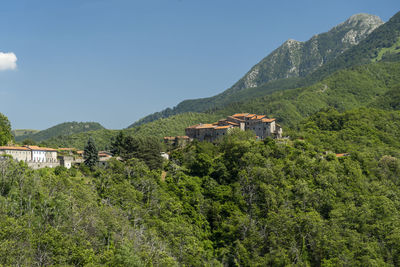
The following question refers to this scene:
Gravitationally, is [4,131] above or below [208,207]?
above

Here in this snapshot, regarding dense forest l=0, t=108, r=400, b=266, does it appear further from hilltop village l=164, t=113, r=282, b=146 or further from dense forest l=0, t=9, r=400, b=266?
hilltop village l=164, t=113, r=282, b=146

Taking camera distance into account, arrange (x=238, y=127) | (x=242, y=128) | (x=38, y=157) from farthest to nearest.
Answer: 1. (x=242, y=128)
2. (x=238, y=127)
3. (x=38, y=157)

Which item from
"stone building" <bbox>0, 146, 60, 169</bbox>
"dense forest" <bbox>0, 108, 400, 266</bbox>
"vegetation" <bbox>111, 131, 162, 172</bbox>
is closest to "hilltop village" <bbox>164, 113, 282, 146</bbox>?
"dense forest" <bbox>0, 108, 400, 266</bbox>

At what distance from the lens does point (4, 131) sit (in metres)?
89.1

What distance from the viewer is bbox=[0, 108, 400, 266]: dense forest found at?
49.8 m

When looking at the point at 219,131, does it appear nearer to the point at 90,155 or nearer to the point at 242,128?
the point at 242,128

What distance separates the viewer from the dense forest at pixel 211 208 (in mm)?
49812

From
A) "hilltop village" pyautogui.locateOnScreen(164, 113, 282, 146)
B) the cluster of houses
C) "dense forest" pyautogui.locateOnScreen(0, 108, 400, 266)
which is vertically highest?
"hilltop village" pyautogui.locateOnScreen(164, 113, 282, 146)

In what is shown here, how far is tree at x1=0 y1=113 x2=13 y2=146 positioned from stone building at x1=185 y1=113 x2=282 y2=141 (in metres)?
45.7

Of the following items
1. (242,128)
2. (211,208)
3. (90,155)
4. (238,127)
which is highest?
(238,127)

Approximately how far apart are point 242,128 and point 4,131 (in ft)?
187

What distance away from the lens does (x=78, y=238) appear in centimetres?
4909

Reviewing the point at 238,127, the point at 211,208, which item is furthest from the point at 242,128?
the point at 211,208

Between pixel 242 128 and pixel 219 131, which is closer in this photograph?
pixel 219 131
